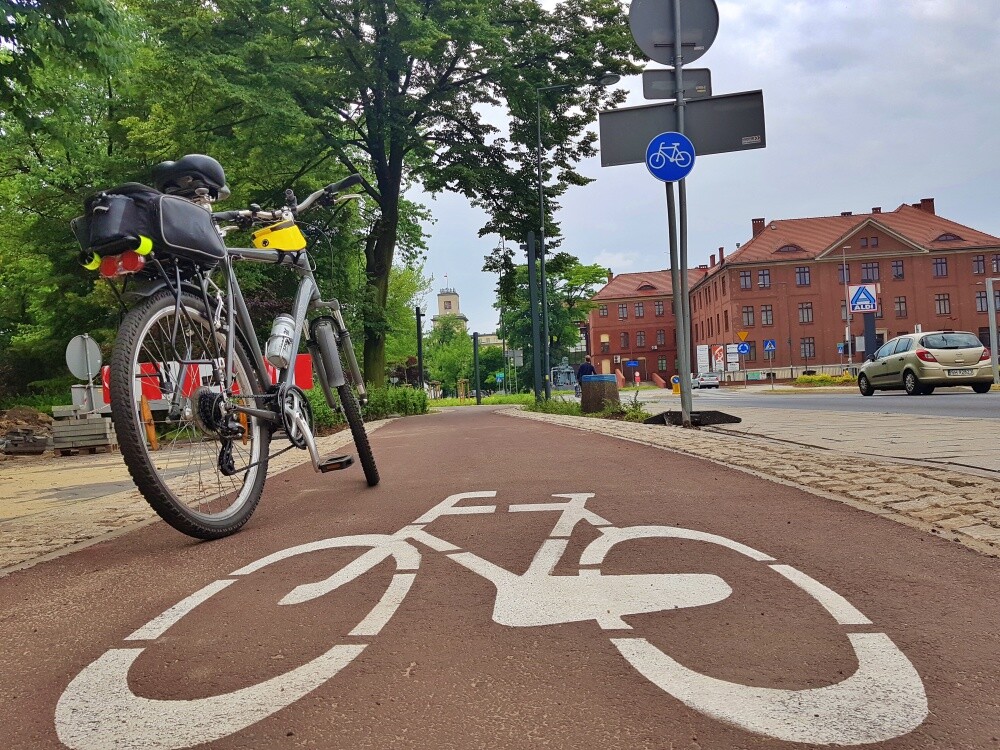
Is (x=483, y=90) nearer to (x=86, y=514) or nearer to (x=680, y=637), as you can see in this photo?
(x=86, y=514)

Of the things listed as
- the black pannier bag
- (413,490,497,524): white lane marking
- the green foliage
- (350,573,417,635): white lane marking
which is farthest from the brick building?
(350,573,417,635): white lane marking

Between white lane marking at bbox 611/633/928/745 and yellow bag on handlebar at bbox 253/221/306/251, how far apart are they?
138 inches

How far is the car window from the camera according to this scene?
1997 cm

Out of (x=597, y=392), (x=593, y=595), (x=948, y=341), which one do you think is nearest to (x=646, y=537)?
(x=593, y=595)

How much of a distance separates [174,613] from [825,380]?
40319mm

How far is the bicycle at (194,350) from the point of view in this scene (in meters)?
3.60

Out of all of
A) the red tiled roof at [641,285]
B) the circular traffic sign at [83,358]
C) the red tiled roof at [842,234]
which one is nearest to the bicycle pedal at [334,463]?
the circular traffic sign at [83,358]

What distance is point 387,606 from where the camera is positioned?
2.77m

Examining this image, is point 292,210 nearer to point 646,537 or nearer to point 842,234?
point 646,537

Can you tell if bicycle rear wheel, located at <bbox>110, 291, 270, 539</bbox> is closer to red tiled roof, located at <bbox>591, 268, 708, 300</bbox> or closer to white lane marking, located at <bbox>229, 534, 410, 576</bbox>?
white lane marking, located at <bbox>229, 534, 410, 576</bbox>

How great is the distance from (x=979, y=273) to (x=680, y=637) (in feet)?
294

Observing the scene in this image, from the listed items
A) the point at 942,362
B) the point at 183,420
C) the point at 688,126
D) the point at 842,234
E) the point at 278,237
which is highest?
the point at 842,234

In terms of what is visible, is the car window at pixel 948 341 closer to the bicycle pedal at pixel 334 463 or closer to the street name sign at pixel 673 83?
the street name sign at pixel 673 83

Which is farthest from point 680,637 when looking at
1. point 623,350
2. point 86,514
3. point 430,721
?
point 623,350
